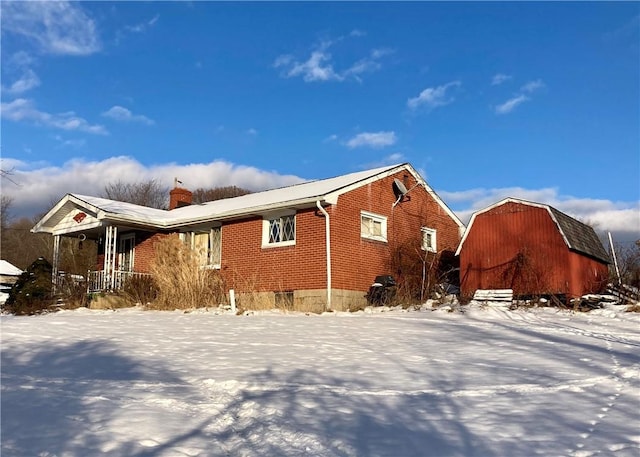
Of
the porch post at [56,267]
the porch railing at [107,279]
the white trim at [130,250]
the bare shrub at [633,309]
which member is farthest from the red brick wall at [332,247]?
the bare shrub at [633,309]

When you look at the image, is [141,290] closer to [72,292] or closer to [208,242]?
[208,242]

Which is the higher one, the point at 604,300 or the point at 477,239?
the point at 477,239

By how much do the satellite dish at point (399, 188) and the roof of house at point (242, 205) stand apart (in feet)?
1.20

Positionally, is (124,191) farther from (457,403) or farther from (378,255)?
(457,403)

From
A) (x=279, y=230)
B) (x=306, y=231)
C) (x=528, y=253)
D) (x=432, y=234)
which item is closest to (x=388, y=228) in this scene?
(x=432, y=234)

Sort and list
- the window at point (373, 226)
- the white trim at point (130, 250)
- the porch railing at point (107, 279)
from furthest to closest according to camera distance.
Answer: the white trim at point (130, 250)
the porch railing at point (107, 279)
the window at point (373, 226)

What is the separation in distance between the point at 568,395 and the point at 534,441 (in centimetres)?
147

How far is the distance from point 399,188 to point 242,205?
5.45m

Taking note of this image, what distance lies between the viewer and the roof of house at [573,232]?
15.3 m

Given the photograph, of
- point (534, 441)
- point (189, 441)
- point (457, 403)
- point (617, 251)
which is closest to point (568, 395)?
point (457, 403)

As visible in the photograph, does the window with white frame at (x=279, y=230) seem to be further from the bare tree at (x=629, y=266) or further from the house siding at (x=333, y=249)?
the bare tree at (x=629, y=266)

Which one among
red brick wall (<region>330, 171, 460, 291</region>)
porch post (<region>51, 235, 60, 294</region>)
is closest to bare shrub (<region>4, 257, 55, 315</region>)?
porch post (<region>51, 235, 60, 294</region>)

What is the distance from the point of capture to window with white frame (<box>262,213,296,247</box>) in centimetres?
1731

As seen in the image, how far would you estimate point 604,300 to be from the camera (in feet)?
49.3
